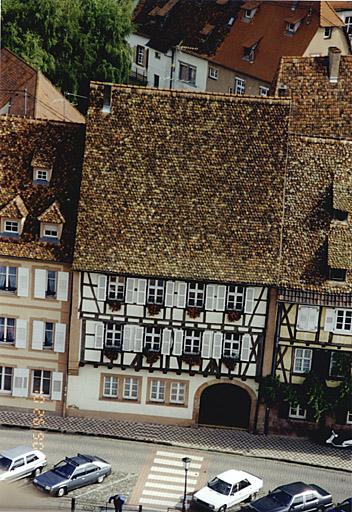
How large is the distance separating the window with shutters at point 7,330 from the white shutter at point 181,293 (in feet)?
19.1

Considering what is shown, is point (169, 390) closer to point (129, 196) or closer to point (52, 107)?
point (129, 196)

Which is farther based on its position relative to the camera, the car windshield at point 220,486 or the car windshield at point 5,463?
the car windshield at point 5,463

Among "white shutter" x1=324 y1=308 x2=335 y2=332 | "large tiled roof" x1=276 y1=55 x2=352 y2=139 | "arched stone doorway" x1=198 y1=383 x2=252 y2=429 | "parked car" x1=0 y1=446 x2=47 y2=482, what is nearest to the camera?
"parked car" x1=0 y1=446 x2=47 y2=482

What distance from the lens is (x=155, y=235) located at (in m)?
43.7

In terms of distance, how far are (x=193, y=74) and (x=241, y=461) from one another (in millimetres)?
34118

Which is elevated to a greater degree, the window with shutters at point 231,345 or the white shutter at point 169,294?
the white shutter at point 169,294

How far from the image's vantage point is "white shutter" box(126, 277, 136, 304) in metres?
43.7

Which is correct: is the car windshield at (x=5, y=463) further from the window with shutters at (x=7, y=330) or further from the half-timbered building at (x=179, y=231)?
the window with shutters at (x=7, y=330)

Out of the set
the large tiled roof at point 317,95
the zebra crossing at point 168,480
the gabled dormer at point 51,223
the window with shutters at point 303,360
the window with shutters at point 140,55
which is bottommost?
the zebra crossing at point 168,480

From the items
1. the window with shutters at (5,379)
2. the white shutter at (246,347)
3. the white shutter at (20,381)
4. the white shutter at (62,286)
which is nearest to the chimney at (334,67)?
the white shutter at (246,347)

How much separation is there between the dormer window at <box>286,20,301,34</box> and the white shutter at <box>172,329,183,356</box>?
85.6 ft

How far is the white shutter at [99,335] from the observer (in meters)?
44.3

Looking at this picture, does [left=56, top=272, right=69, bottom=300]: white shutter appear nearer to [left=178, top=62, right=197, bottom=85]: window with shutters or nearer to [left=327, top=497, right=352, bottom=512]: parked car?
[left=327, top=497, right=352, bottom=512]: parked car

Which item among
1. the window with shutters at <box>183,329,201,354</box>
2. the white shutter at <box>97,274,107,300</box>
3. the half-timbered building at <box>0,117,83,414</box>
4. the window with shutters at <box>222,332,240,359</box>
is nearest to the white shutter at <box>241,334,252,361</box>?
the window with shutters at <box>222,332,240,359</box>
